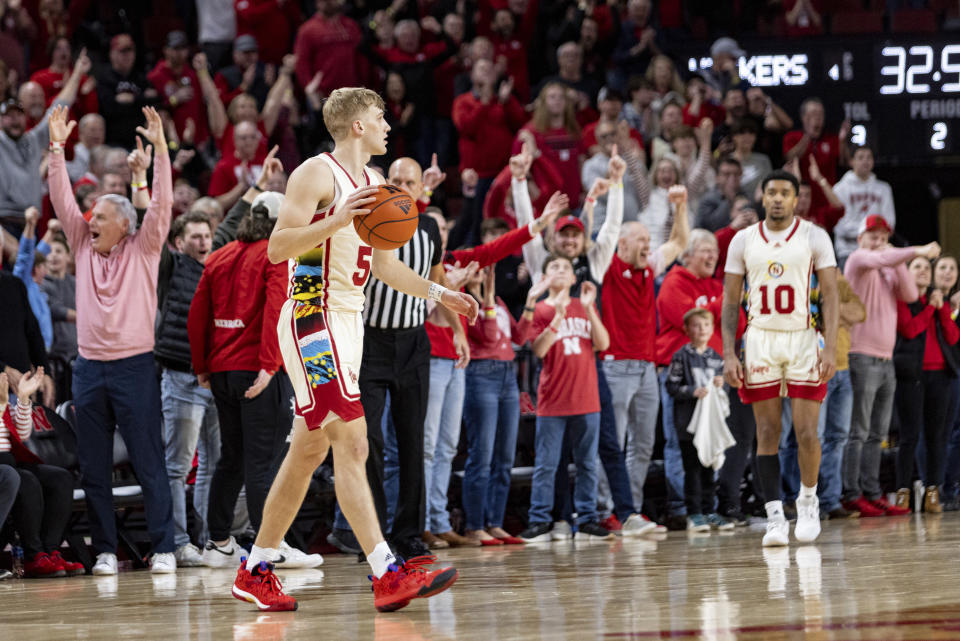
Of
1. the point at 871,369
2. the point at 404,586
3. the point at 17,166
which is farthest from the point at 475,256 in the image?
the point at 17,166

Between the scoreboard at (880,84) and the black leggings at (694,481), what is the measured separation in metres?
4.56

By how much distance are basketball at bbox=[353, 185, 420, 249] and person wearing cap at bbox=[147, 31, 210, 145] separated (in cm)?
814

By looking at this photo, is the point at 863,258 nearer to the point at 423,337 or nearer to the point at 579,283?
the point at 579,283

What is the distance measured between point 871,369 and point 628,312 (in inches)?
98.1

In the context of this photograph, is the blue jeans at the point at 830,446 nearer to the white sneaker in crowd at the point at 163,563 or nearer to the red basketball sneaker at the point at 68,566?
the white sneaker in crowd at the point at 163,563

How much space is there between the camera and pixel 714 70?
12891mm

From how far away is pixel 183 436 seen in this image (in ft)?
25.8

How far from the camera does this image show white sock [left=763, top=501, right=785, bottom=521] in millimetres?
7363

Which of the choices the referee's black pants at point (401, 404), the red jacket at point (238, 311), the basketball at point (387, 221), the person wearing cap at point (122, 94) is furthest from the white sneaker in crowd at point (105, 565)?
the person wearing cap at point (122, 94)

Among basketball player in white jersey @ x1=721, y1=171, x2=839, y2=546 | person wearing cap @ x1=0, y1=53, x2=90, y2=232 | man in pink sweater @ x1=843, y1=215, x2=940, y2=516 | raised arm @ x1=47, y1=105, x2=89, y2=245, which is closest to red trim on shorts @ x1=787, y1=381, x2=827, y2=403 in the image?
basketball player in white jersey @ x1=721, y1=171, x2=839, y2=546

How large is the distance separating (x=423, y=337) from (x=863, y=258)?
5016 mm

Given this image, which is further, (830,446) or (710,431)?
(830,446)

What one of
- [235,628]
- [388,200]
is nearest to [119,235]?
[388,200]

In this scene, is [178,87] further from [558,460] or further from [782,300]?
[782,300]
